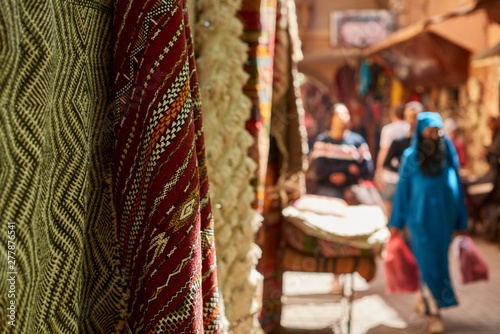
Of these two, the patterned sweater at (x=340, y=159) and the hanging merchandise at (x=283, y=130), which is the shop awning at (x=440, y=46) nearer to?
the patterned sweater at (x=340, y=159)

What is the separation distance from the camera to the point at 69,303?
799 mm

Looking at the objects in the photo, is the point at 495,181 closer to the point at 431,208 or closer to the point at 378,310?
the point at 378,310

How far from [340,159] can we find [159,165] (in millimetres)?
5201

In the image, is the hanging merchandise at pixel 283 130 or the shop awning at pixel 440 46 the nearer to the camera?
the hanging merchandise at pixel 283 130

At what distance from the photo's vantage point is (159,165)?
2.77 ft

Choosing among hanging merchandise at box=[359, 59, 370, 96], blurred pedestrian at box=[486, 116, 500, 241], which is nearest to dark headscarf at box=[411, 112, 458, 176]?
blurred pedestrian at box=[486, 116, 500, 241]

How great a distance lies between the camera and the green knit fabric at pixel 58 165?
696 millimetres

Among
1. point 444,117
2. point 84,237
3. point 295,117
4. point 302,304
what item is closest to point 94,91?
point 84,237

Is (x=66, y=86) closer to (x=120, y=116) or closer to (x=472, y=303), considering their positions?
Answer: (x=120, y=116)

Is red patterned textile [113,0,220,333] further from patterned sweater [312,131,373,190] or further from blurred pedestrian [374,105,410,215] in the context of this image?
blurred pedestrian [374,105,410,215]

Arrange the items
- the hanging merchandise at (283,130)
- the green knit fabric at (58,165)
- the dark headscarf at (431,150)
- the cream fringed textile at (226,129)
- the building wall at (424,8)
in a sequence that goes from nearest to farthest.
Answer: the green knit fabric at (58,165), the cream fringed textile at (226,129), the hanging merchandise at (283,130), the dark headscarf at (431,150), the building wall at (424,8)

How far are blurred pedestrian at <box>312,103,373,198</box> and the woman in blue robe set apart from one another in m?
1.03

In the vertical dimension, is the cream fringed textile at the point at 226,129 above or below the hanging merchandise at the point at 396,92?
below

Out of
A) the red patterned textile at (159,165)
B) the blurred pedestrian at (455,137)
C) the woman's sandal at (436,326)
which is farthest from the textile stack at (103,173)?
the blurred pedestrian at (455,137)
